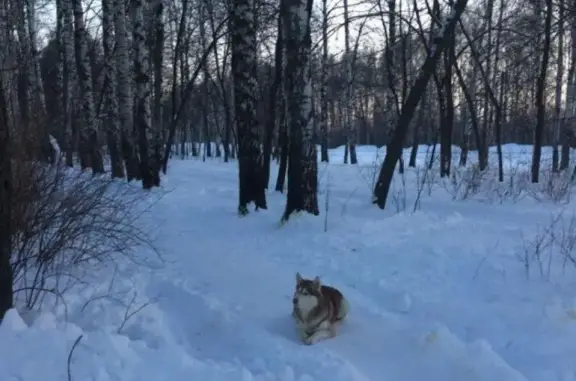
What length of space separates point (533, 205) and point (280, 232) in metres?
4.51

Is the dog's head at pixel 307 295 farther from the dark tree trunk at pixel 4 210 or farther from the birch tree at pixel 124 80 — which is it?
the birch tree at pixel 124 80

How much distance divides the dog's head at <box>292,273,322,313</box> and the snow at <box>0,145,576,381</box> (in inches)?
10.0

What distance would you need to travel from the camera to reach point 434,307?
420cm

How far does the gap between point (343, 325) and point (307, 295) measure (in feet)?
1.50

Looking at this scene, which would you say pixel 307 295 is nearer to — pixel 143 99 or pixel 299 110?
pixel 299 110

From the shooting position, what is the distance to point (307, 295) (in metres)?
3.76

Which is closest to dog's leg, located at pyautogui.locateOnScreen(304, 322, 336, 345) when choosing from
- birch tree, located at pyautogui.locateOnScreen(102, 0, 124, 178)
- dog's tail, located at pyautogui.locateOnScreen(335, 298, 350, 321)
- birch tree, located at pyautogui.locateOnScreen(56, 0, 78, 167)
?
dog's tail, located at pyautogui.locateOnScreen(335, 298, 350, 321)

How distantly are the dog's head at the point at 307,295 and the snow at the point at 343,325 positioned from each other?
0.25 meters

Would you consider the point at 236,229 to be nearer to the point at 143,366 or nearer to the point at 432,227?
the point at 432,227

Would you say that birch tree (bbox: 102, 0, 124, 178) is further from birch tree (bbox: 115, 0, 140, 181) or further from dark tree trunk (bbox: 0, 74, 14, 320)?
dark tree trunk (bbox: 0, 74, 14, 320)

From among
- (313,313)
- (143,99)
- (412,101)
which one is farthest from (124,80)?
(313,313)

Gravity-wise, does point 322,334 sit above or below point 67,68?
below

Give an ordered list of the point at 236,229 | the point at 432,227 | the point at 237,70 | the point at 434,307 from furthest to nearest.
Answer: the point at 237,70
the point at 236,229
the point at 432,227
the point at 434,307

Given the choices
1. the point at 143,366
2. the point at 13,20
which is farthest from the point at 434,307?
the point at 13,20
